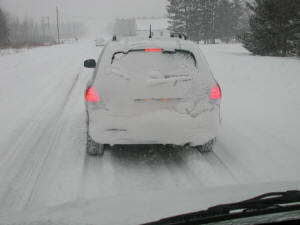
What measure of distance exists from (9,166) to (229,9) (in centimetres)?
6542

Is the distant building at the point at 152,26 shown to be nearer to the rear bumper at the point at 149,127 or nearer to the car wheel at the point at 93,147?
the car wheel at the point at 93,147

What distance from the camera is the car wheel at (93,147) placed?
4617 millimetres

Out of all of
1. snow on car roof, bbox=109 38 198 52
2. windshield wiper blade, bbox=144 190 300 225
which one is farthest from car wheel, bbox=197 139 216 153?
windshield wiper blade, bbox=144 190 300 225

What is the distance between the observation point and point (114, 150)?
5.13 metres

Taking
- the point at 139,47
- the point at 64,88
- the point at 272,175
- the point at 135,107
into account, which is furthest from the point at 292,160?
the point at 64,88

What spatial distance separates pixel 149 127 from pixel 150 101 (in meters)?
0.35

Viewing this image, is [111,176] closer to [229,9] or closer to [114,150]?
[114,150]

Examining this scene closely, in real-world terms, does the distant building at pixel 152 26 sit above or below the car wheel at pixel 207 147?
above

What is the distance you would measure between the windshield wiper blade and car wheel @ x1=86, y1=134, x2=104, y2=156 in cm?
284

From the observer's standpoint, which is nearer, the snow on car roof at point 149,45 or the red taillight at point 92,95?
the red taillight at point 92,95

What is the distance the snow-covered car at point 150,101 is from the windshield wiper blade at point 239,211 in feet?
7.29

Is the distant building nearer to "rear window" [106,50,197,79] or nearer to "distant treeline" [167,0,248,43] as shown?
"distant treeline" [167,0,248,43]

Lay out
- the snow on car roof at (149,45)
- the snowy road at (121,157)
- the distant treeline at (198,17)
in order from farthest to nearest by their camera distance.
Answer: the distant treeline at (198,17), the snow on car roof at (149,45), the snowy road at (121,157)

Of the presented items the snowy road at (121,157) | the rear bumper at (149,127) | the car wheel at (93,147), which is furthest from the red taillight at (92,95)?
the snowy road at (121,157)
